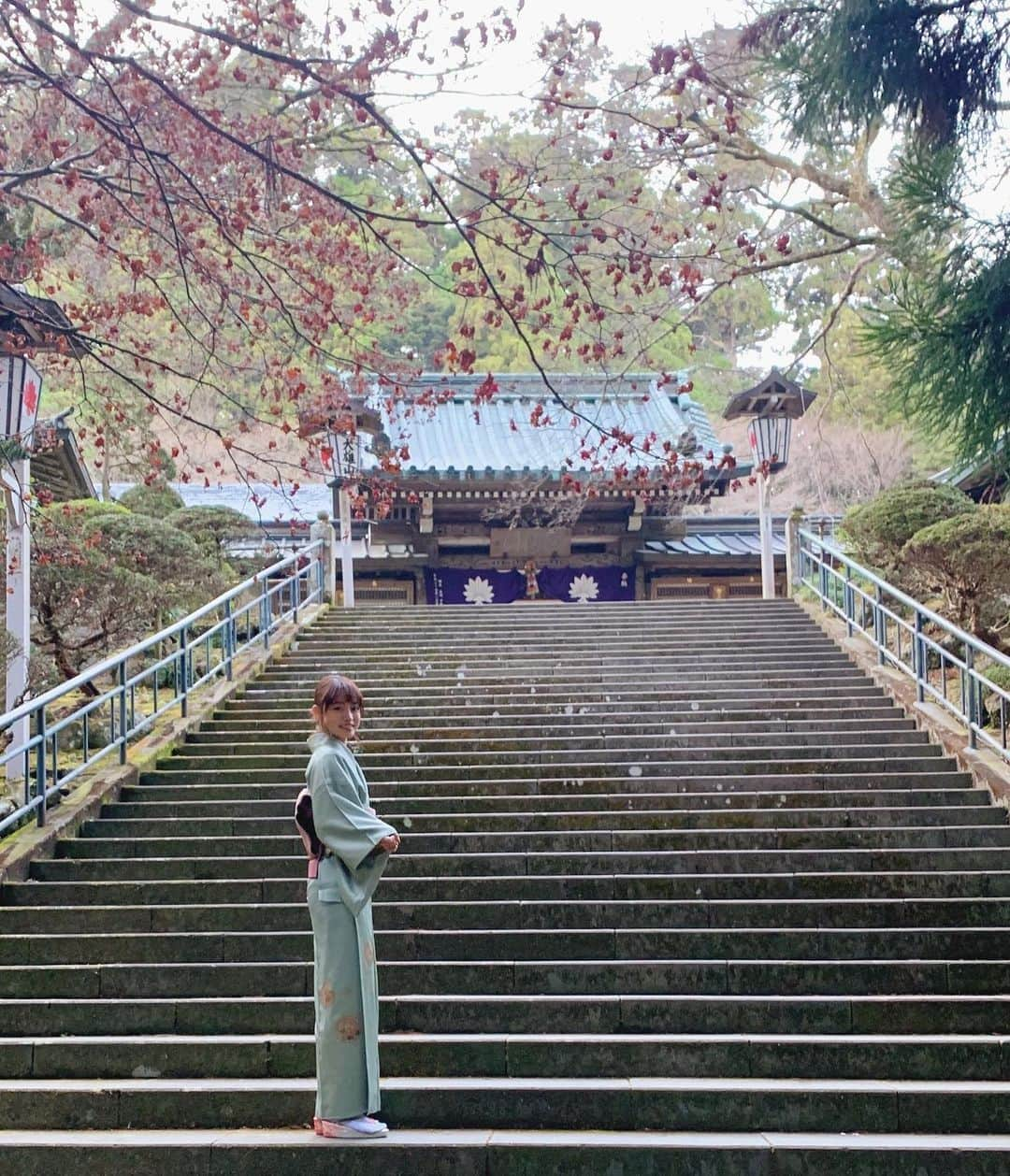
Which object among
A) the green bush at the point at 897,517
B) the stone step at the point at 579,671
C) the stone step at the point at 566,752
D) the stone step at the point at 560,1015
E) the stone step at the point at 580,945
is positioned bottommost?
the stone step at the point at 560,1015

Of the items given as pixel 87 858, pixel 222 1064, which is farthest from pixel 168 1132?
pixel 87 858

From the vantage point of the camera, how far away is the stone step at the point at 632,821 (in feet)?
27.4

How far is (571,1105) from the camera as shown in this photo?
5047 mm

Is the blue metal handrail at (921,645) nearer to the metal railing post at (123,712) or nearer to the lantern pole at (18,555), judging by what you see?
the metal railing post at (123,712)

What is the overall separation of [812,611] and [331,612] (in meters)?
5.73

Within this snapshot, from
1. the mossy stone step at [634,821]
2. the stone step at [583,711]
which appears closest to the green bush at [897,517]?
the stone step at [583,711]

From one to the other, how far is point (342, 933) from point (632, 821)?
412 centimetres

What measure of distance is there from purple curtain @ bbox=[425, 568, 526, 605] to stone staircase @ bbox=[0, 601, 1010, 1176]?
9.53 metres

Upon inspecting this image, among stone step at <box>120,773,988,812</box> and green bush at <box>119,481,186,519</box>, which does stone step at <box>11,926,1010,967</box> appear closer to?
stone step at <box>120,773,988,812</box>

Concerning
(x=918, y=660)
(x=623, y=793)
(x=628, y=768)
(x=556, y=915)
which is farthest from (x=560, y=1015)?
(x=918, y=660)

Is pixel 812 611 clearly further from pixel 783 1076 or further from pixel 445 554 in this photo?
A: pixel 783 1076

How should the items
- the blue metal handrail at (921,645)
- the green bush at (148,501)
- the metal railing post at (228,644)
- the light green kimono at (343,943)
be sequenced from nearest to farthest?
the light green kimono at (343,943), the blue metal handrail at (921,645), the metal railing post at (228,644), the green bush at (148,501)

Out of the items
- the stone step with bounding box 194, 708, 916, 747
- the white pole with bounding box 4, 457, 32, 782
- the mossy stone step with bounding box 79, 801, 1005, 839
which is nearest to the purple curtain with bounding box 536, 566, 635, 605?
the stone step with bounding box 194, 708, 916, 747

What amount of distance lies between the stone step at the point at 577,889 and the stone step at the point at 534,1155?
238 cm
